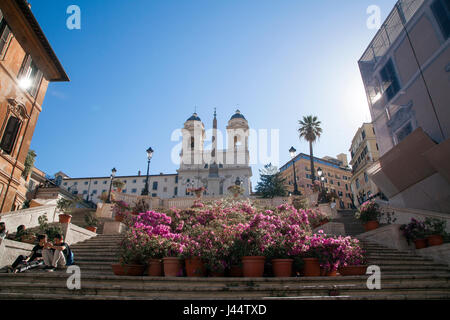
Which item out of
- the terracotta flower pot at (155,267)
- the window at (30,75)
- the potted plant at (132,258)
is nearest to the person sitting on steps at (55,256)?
the potted plant at (132,258)

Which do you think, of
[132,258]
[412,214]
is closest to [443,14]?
[412,214]

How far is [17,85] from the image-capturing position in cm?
1623

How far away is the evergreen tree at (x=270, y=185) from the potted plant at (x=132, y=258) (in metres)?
28.8

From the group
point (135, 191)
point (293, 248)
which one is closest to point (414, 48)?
point (293, 248)

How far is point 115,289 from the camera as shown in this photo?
15.6 ft

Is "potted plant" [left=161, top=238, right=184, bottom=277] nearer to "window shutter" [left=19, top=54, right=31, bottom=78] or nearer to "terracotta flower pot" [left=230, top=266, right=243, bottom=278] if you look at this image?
"terracotta flower pot" [left=230, top=266, right=243, bottom=278]

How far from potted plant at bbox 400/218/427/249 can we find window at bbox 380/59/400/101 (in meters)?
13.1

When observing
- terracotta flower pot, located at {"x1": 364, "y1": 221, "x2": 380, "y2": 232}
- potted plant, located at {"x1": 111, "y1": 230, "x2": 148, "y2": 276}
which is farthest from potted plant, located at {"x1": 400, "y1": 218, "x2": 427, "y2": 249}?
potted plant, located at {"x1": 111, "y1": 230, "x2": 148, "y2": 276}

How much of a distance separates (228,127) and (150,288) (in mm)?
64805

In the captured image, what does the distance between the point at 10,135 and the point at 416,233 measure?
2013cm

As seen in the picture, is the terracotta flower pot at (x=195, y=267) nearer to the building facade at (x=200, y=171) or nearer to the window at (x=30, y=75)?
the window at (x=30, y=75)

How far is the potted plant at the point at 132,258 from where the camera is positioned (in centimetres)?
632
